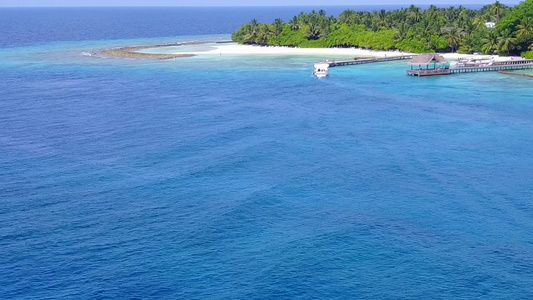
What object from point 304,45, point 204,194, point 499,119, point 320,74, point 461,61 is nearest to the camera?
point 204,194

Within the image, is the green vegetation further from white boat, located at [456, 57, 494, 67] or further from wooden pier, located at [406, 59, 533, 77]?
white boat, located at [456, 57, 494, 67]

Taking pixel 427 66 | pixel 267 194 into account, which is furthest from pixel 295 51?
pixel 267 194

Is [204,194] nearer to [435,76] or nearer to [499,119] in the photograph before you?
[499,119]

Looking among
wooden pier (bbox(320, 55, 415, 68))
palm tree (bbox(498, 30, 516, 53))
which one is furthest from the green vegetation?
wooden pier (bbox(320, 55, 415, 68))

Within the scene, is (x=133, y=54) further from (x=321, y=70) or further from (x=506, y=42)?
(x=506, y=42)

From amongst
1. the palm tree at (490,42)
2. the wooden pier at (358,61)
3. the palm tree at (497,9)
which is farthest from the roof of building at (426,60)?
the palm tree at (497,9)

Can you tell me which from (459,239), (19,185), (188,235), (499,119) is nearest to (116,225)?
(188,235)
